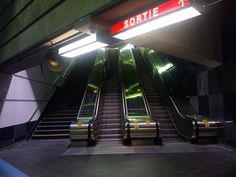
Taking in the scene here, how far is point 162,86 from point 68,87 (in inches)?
214

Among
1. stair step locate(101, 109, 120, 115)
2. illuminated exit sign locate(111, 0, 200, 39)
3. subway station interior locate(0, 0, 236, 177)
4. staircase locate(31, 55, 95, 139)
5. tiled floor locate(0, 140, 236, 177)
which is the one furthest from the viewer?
stair step locate(101, 109, 120, 115)

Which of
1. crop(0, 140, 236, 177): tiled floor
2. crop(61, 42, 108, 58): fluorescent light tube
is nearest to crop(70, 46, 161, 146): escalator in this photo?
crop(0, 140, 236, 177): tiled floor

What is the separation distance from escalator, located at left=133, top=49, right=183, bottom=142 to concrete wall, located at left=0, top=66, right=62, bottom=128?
4938 millimetres

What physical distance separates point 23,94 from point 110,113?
3.49m

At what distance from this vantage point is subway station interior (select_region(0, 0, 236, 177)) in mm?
3582

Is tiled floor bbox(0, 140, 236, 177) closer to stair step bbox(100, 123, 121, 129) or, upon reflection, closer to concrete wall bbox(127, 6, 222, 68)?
stair step bbox(100, 123, 121, 129)

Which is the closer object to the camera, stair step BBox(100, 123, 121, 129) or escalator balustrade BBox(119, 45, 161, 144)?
escalator balustrade BBox(119, 45, 161, 144)

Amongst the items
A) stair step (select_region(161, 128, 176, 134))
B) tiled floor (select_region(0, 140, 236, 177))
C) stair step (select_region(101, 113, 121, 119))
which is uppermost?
stair step (select_region(101, 113, 121, 119))

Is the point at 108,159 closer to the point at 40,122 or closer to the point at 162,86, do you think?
the point at 40,122

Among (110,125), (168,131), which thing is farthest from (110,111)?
(168,131)

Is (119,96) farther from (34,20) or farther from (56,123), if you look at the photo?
(34,20)

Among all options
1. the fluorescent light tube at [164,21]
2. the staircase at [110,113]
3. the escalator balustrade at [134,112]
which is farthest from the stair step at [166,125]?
the fluorescent light tube at [164,21]

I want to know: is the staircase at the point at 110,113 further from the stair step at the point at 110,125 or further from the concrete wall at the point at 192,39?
the concrete wall at the point at 192,39

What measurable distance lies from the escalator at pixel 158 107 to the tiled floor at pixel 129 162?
989mm
